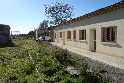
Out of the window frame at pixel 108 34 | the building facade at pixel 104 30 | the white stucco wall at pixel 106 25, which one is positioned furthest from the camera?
the window frame at pixel 108 34

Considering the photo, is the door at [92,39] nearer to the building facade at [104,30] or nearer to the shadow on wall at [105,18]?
the building facade at [104,30]

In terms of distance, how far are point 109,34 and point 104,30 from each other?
3.19 feet

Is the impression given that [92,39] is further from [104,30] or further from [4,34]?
[4,34]

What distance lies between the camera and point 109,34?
59.1 ft

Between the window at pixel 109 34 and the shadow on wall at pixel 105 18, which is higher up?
the shadow on wall at pixel 105 18

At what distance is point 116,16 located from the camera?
1623 centimetres

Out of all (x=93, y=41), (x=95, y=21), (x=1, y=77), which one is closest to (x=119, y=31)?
(x=95, y=21)

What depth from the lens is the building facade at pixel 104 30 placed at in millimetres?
15781

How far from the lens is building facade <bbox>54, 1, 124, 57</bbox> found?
15.8m

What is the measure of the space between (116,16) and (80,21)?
9.53m

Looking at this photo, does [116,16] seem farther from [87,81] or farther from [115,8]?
[87,81]

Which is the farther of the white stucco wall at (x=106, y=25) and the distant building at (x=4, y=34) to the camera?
the distant building at (x=4, y=34)

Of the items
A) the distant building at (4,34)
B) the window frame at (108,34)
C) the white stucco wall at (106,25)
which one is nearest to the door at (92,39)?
the white stucco wall at (106,25)

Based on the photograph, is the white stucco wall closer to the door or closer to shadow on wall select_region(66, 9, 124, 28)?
shadow on wall select_region(66, 9, 124, 28)
